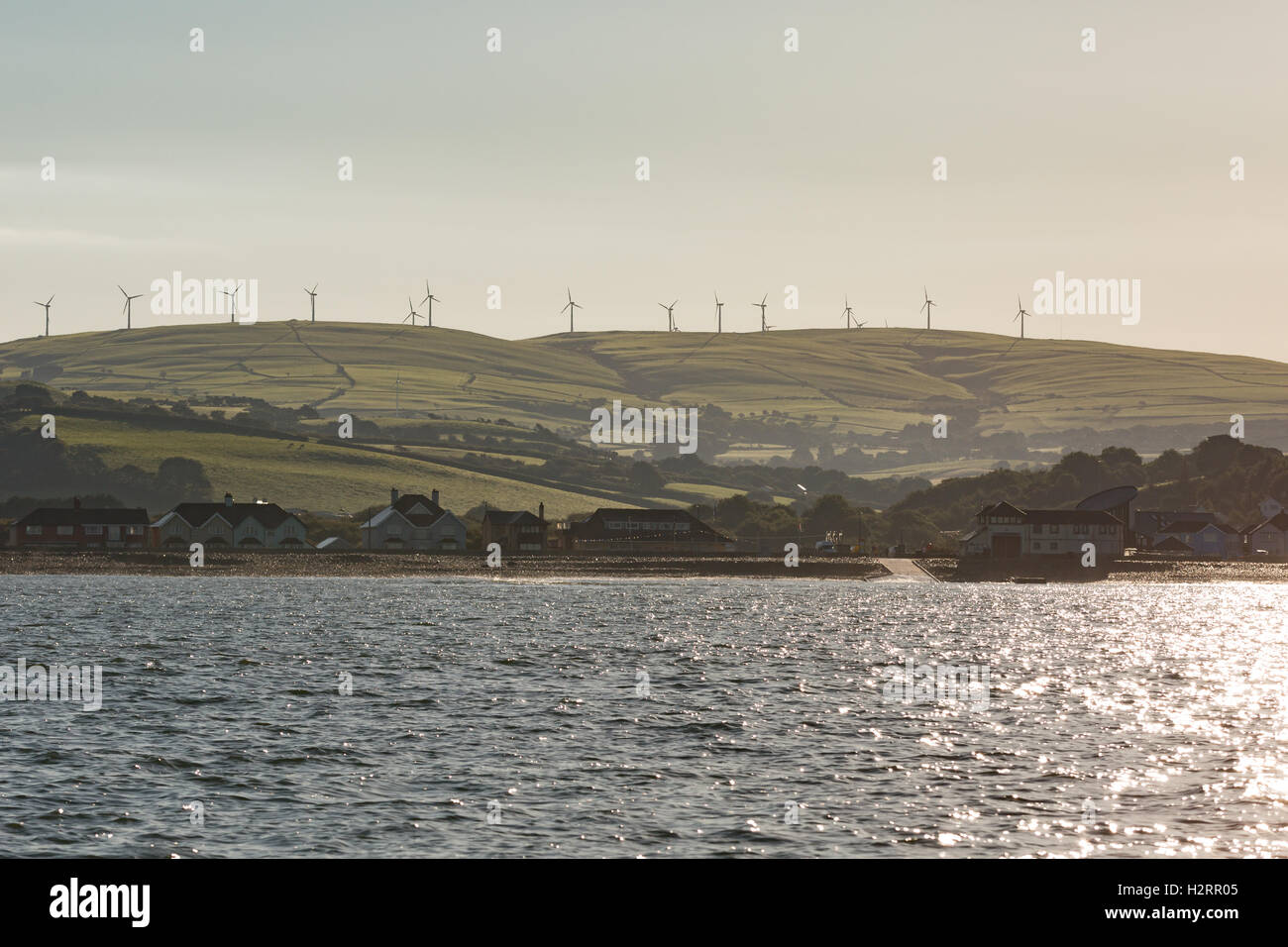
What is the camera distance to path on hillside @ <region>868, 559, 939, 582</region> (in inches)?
6627

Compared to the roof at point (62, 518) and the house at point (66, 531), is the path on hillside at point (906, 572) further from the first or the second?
the roof at point (62, 518)

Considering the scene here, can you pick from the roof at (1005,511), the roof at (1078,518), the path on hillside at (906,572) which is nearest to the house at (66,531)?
the path on hillside at (906,572)

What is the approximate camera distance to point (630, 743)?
141 ft

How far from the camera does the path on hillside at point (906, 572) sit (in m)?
168

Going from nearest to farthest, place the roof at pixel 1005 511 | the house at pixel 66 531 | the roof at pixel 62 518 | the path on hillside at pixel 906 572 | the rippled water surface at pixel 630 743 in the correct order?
the rippled water surface at pixel 630 743 → the path on hillside at pixel 906 572 → the roof at pixel 1005 511 → the house at pixel 66 531 → the roof at pixel 62 518

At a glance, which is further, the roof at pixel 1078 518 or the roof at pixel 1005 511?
the roof at pixel 1078 518

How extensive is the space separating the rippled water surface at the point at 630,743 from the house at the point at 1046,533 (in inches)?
3814

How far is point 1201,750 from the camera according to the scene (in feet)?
144
